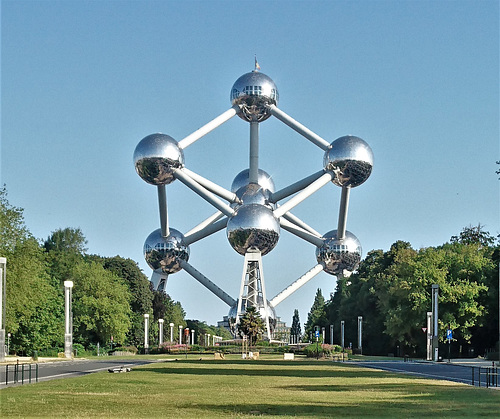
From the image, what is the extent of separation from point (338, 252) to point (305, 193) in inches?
408

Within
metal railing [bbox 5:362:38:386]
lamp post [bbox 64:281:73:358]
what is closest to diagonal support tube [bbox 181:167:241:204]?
lamp post [bbox 64:281:73:358]

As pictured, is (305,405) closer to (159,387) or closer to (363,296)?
(159,387)

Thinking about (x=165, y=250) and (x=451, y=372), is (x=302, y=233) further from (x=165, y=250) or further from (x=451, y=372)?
(x=451, y=372)

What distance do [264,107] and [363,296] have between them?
2077 centimetres

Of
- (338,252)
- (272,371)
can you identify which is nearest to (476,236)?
(338,252)

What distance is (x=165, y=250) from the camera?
91938 mm

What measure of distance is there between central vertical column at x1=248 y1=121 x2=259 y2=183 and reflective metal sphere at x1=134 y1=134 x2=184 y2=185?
10801 millimetres

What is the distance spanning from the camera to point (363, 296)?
9381 cm

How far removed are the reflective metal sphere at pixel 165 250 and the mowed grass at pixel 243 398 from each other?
201 feet

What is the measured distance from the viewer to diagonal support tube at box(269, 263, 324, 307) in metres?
92.5

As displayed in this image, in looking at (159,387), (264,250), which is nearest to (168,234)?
(264,250)

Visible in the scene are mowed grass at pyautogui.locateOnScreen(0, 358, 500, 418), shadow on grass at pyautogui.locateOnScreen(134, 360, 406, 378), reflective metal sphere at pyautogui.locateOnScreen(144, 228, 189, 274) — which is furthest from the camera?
reflective metal sphere at pyautogui.locateOnScreen(144, 228, 189, 274)

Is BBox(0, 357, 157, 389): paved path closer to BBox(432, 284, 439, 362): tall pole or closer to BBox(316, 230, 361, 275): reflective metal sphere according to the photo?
BBox(432, 284, 439, 362): tall pole

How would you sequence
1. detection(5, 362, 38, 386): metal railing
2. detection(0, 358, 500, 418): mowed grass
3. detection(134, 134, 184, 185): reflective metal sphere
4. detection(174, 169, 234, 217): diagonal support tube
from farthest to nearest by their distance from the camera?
detection(174, 169, 234, 217): diagonal support tube, detection(134, 134, 184, 185): reflective metal sphere, detection(5, 362, 38, 386): metal railing, detection(0, 358, 500, 418): mowed grass
